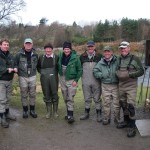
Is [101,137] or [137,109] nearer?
[101,137]

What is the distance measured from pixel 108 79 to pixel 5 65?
2.17 m

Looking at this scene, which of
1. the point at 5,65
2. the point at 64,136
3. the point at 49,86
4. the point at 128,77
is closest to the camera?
the point at 64,136

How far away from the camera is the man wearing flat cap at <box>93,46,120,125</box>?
6.83 meters

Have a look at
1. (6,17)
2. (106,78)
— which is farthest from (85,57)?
(6,17)

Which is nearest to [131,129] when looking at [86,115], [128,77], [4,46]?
[128,77]

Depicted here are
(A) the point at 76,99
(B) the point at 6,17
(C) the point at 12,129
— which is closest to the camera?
(C) the point at 12,129

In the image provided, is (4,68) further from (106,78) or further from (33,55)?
(106,78)

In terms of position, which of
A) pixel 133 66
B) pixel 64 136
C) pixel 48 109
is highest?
pixel 133 66

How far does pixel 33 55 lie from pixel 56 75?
2.23 ft

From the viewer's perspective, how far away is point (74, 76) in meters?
7.19

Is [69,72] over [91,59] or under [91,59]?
under

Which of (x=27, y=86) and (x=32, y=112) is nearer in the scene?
(x=27, y=86)

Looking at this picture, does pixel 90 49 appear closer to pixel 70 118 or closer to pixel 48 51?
pixel 48 51

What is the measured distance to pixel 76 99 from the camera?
33.1ft
